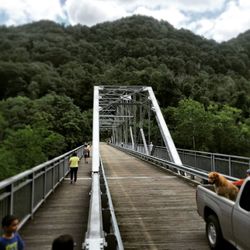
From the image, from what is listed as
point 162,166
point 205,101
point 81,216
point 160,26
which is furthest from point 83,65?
point 81,216

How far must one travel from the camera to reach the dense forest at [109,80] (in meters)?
44.0

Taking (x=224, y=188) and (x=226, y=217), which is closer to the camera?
(x=226, y=217)

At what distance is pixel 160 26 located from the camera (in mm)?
135875

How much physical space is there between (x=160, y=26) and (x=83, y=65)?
37.9 m

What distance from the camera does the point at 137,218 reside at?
329 inches

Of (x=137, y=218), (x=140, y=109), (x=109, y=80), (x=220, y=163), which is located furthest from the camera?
(x=109, y=80)

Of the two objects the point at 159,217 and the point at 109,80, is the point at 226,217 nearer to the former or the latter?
the point at 159,217

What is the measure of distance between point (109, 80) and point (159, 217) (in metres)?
94.3

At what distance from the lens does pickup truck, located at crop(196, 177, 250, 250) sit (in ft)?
15.6

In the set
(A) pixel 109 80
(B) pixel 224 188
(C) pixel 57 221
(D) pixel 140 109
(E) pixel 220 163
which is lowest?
(C) pixel 57 221

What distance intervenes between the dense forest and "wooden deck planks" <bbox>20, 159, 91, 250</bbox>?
2619cm

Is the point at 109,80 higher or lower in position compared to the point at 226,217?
higher

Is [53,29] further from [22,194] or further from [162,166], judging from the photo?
[22,194]

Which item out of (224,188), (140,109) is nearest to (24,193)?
(224,188)
